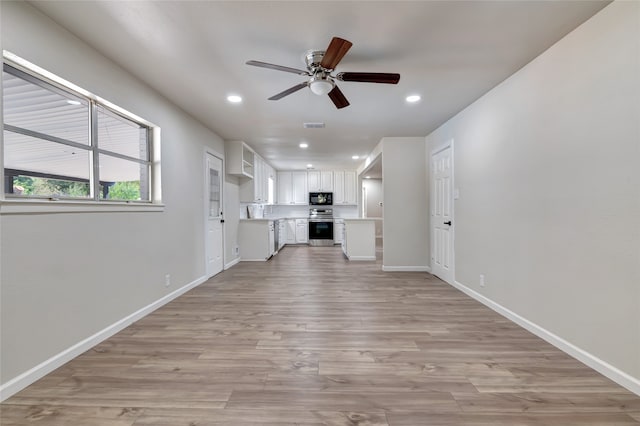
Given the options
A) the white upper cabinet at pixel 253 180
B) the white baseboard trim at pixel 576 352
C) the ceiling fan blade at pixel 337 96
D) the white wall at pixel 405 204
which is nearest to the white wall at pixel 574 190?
the white baseboard trim at pixel 576 352

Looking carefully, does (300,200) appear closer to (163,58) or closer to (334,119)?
(334,119)

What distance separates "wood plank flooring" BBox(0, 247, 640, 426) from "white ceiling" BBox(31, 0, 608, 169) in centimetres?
243

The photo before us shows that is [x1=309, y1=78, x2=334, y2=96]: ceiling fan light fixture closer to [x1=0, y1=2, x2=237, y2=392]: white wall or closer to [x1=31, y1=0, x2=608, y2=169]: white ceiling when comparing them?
[x1=31, y1=0, x2=608, y2=169]: white ceiling

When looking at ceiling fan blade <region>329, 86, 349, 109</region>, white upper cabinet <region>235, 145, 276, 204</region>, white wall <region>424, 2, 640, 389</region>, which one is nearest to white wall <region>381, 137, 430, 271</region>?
white wall <region>424, 2, 640, 389</region>

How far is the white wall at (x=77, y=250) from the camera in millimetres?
1627

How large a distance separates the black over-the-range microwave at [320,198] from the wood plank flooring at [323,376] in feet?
19.5

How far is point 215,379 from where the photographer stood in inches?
68.5

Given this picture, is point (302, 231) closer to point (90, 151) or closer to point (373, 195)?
point (373, 195)

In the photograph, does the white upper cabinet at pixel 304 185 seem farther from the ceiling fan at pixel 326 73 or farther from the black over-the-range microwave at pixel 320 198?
the ceiling fan at pixel 326 73

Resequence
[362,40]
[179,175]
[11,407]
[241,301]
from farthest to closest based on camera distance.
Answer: [179,175]
[241,301]
[362,40]
[11,407]

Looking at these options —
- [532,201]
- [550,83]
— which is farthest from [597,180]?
[550,83]

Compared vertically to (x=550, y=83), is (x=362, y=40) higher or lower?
higher

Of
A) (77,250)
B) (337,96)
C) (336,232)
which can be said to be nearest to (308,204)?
(336,232)

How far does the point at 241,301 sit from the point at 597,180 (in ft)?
11.4
